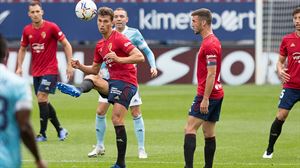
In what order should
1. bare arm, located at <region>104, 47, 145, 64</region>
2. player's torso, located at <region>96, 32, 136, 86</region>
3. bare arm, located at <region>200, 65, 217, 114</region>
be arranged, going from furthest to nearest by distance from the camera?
player's torso, located at <region>96, 32, 136, 86</region>, bare arm, located at <region>104, 47, 145, 64</region>, bare arm, located at <region>200, 65, 217, 114</region>

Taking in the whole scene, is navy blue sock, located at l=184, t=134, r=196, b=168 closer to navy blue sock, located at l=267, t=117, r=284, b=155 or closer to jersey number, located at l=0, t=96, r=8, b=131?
navy blue sock, located at l=267, t=117, r=284, b=155

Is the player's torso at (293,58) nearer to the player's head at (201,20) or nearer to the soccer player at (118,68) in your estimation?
the soccer player at (118,68)

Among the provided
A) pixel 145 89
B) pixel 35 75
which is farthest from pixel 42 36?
pixel 145 89

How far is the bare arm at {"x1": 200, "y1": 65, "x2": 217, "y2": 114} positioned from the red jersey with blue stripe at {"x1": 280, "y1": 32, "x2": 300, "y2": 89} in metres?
3.14

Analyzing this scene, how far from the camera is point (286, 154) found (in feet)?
48.7

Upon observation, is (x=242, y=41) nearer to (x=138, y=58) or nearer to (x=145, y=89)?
(x=145, y=89)

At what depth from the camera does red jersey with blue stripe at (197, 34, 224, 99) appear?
11.5 m

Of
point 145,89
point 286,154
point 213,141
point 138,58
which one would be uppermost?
point 138,58

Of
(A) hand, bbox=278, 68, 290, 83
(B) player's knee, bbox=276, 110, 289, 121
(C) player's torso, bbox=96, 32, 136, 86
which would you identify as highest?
(C) player's torso, bbox=96, 32, 136, 86

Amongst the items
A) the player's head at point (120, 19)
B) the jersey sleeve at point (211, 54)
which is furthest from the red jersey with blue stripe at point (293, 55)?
the jersey sleeve at point (211, 54)

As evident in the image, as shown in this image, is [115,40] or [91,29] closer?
[115,40]

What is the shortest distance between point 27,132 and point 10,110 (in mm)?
209

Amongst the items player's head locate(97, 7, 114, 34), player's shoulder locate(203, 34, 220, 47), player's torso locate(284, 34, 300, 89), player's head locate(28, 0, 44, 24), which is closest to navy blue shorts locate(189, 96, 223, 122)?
player's shoulder locate(203, 34, 220, 47)

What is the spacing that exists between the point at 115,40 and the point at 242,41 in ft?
64.5
